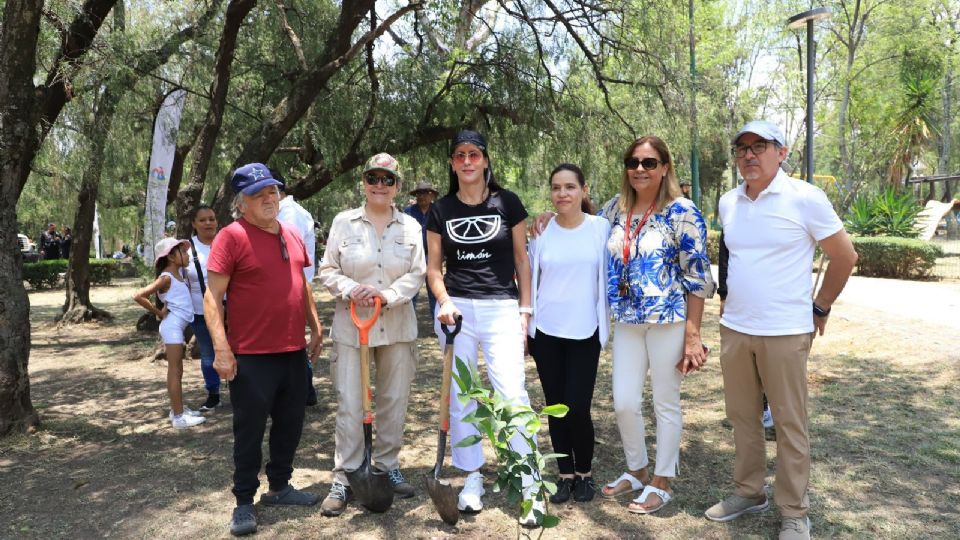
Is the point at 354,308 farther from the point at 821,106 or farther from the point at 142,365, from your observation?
the point at 821,106

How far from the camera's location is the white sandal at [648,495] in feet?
11.4

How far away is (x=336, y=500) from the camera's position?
11.8 ft

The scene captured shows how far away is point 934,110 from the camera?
85.8 feet

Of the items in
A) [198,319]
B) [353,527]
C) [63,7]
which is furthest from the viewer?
[63,7]

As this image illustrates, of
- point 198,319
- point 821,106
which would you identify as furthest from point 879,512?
point 821,106

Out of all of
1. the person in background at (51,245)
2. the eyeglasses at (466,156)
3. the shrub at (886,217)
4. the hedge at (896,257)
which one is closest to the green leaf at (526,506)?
the eyeglasses at (466,156)

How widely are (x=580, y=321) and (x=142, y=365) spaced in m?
6.48

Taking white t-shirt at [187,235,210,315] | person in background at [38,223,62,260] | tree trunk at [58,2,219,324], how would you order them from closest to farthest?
white t-shirt at [187,235,210,315] → tree trunk at [58,2,219,324] → person in background at [38,223,62,260]

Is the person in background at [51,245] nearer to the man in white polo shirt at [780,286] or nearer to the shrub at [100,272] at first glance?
the shrub at [100,272]

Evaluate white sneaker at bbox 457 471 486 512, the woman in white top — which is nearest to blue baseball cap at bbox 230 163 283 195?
the woman in white top

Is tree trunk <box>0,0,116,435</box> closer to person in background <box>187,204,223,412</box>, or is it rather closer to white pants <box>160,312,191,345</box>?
white pants <box>160,312,191,345</box>

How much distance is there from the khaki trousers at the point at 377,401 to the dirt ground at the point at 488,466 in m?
0.29

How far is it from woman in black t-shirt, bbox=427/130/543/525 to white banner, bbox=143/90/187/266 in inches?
252

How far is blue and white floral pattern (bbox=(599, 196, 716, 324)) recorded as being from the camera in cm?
338
